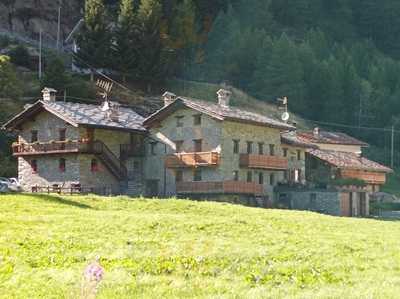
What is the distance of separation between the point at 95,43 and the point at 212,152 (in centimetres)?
2753

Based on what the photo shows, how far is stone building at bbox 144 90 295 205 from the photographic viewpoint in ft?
186

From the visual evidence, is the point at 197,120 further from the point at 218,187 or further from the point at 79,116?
the point at 79,116

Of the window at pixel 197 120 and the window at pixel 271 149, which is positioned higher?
the window at pixel 197 120

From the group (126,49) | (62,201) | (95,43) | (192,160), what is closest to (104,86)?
(95,43)

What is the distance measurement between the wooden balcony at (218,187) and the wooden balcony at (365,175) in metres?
15.2

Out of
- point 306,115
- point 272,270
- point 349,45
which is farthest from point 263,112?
point 272,270

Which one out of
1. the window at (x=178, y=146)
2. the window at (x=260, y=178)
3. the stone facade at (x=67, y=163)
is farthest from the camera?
the window at (x=260, y=178)

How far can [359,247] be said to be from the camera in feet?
90.3

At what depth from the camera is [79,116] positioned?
57.4 m

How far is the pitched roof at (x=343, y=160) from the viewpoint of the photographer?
70188 millimetres

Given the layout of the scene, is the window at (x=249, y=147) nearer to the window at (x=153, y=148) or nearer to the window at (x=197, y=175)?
the window at (x=197, y=175)

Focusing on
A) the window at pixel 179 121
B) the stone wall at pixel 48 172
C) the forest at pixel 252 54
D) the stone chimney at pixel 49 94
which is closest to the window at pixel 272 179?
the window at pixel 179 121

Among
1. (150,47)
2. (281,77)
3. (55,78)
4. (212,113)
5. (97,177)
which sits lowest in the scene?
(97,177)

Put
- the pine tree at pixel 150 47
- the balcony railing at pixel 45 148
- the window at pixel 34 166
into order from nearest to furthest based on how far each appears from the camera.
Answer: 1. the balcony railing at pixel 45 148
2. the window at pixel 34 166
3. the pine tree at pixel 150 47
